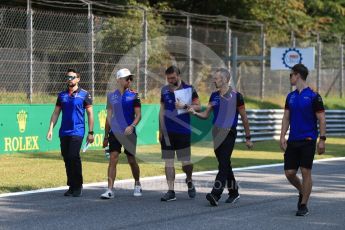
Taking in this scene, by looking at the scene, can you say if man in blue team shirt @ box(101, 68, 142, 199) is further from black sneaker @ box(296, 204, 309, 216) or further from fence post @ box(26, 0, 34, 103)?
fence post @ box(26, 0, 34, 103)

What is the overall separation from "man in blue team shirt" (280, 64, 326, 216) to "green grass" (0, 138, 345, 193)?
4235 mm

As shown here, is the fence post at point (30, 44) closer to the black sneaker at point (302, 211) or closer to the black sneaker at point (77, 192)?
the black sneaker at point (77, 192)

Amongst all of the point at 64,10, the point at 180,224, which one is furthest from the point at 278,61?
the point at 180,224

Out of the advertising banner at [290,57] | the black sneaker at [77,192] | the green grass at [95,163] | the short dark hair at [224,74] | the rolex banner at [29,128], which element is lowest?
the green grass at [95,163]

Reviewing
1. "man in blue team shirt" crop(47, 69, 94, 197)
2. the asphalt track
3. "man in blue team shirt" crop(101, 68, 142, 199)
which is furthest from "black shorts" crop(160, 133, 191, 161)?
"man in blue team shirt" crop(47, 69, 94, 197)

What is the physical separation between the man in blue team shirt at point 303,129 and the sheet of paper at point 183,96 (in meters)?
1.67

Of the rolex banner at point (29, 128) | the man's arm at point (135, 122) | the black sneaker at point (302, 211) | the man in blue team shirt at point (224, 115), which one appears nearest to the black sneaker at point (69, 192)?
the man's arm at point (135, 122)

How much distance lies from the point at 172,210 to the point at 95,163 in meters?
6.24

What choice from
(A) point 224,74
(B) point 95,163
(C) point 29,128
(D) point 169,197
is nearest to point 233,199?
(D) point 169,197

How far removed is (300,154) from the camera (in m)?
9.58

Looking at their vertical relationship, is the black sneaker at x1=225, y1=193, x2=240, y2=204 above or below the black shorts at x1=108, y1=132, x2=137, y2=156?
below

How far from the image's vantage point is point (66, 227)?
27.7 ft

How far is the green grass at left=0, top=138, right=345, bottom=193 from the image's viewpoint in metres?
12.6

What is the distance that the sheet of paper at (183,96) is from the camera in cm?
1072
